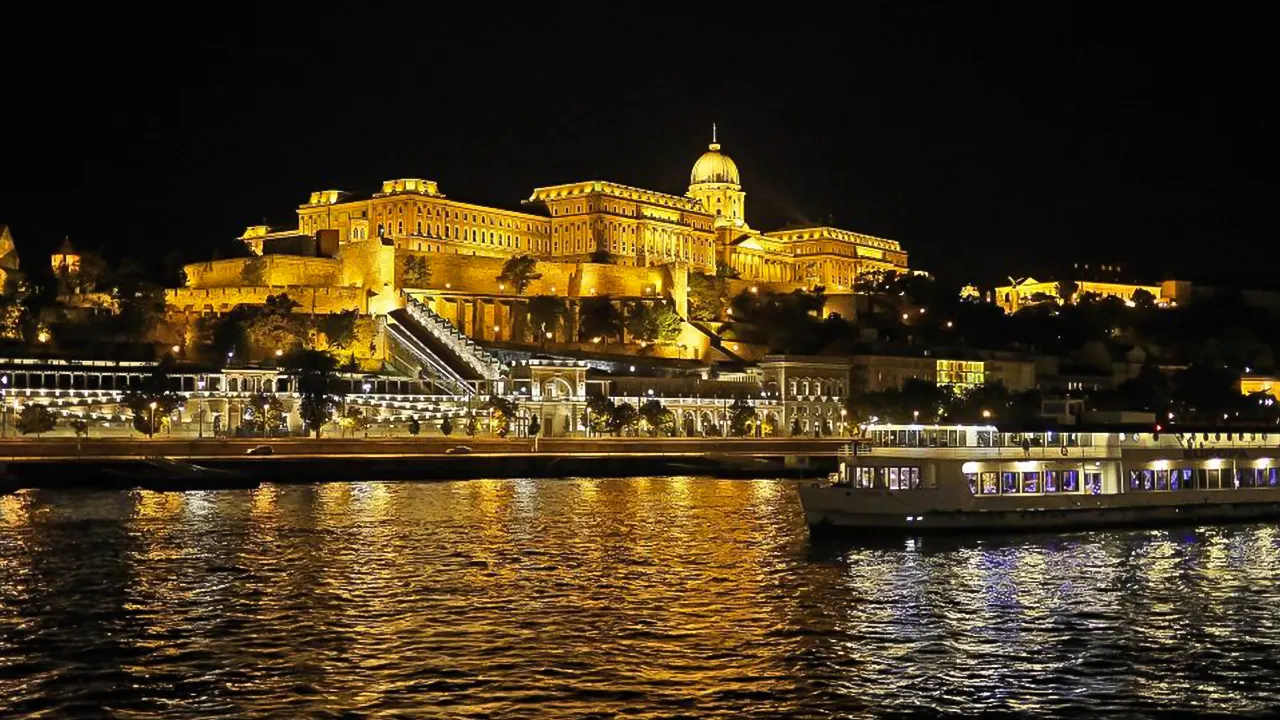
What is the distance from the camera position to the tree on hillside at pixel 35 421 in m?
66.2

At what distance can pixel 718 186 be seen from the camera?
158 m

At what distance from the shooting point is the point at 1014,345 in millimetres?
116875

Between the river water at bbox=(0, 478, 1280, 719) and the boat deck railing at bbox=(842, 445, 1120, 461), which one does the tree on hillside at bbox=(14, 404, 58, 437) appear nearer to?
the river water at bbox=(0, 478, 1280, 719)

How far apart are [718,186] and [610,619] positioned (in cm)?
13415

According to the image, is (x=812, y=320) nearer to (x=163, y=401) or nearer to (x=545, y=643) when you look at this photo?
(x=163, y=401)

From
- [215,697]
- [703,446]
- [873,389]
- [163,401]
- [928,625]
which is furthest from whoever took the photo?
[873,389]

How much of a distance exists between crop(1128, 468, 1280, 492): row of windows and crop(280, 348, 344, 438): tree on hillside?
4099 centimetres

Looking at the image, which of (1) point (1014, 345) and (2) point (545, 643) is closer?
(2) point (545, 643)

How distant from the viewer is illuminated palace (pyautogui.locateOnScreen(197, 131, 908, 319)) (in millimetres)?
100562

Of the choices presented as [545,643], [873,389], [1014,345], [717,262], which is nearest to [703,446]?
[873,389]

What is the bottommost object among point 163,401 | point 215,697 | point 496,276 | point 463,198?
point 215,697

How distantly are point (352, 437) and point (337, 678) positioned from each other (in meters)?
53.9

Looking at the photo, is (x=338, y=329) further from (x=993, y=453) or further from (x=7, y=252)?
(x=993, y=453)

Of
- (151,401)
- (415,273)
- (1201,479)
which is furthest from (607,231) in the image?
(1201,479)
